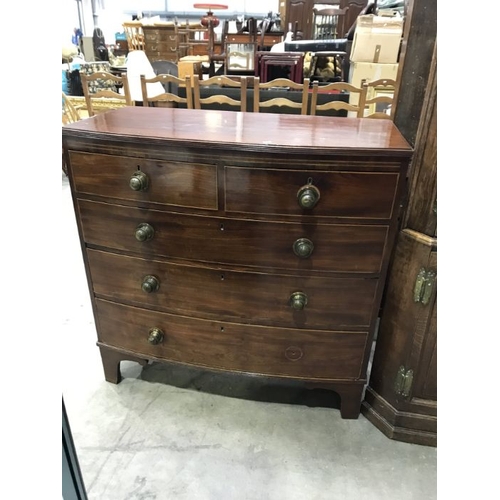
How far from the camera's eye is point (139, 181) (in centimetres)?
116

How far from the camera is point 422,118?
1116 millimetres

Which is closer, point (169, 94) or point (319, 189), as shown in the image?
point (319, 189)

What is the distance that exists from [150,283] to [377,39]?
10.4ft

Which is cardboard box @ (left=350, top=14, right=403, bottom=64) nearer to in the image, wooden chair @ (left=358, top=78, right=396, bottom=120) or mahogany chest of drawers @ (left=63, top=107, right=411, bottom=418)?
wooden chair @ (left=358, top=78, right=396, bottom=120)

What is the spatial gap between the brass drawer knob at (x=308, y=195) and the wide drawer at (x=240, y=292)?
0.26m

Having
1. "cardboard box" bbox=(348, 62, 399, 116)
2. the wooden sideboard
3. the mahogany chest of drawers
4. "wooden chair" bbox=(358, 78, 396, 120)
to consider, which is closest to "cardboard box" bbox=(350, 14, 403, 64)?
"cardboard box" bbox=(348, 62, 399, 116)

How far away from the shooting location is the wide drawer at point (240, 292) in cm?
125

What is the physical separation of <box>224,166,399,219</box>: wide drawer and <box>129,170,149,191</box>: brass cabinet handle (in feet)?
0.81

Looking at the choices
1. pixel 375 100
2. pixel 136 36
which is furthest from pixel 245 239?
pixel 136 36

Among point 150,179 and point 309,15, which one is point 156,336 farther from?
point 309,15

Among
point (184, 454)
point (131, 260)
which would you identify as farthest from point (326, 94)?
point (184, 454)

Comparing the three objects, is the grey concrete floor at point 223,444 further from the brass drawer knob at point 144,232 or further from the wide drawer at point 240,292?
the brass drawer knob at point 144,232
